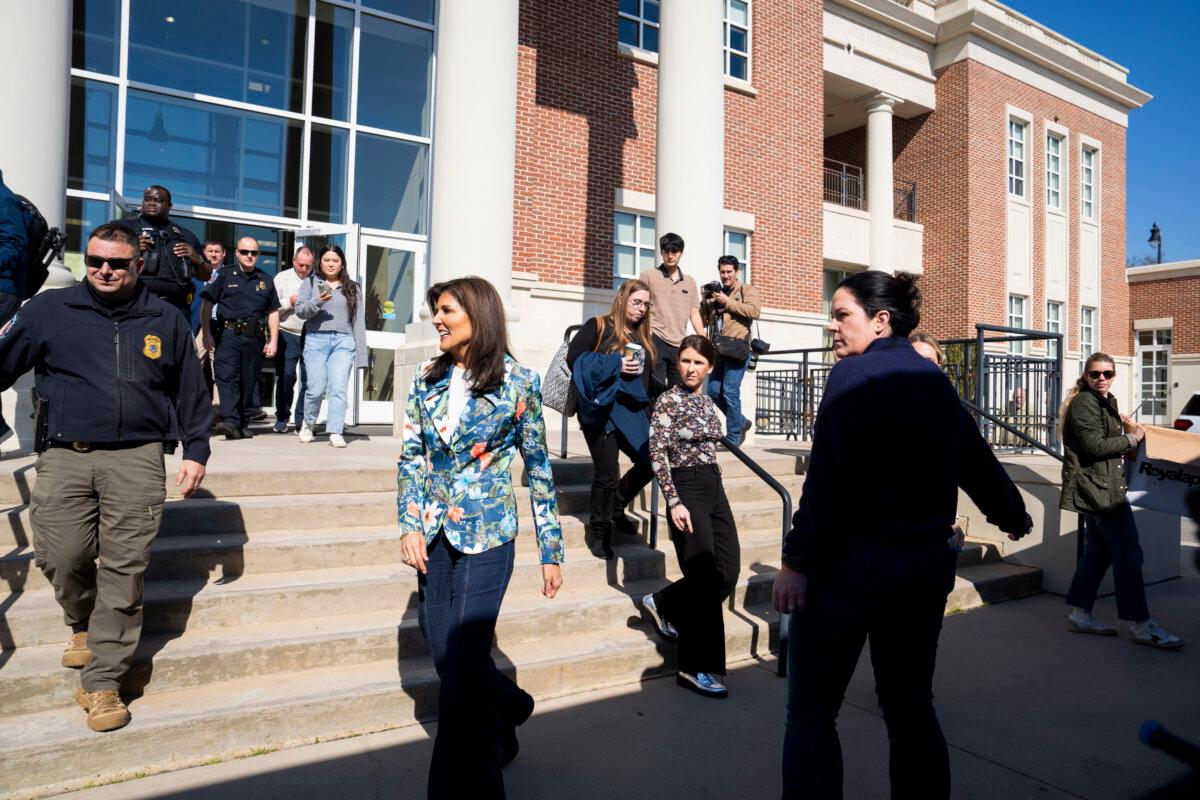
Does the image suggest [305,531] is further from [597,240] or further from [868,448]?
[597,240]

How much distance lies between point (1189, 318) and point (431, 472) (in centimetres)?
3015

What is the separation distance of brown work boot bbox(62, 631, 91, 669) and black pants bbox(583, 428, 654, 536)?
2922mm

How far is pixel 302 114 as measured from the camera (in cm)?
1115

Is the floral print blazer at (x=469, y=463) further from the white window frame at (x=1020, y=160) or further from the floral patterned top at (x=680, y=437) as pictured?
the white window frame at (x=1020, y=160)

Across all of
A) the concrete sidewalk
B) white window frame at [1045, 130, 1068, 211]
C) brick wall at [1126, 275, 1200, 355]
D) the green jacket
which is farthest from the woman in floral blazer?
brick wall at [1126, 275, 1200, 355]

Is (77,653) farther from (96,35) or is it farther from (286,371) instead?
(96,35)

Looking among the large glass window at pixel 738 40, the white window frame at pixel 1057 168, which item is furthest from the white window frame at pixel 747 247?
the white window frame at pixel 1057 168

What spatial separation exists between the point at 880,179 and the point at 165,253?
17.3 m

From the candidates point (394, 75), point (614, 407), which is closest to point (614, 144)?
point (394, 75)

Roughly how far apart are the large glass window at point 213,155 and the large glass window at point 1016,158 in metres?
18.1

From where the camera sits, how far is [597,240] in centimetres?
1359

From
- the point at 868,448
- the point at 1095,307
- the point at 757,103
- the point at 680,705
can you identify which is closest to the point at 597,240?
the point at 757,103

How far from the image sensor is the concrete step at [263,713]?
313cm

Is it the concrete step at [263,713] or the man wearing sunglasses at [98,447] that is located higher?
the man wearing sunglasses at [98,447]
